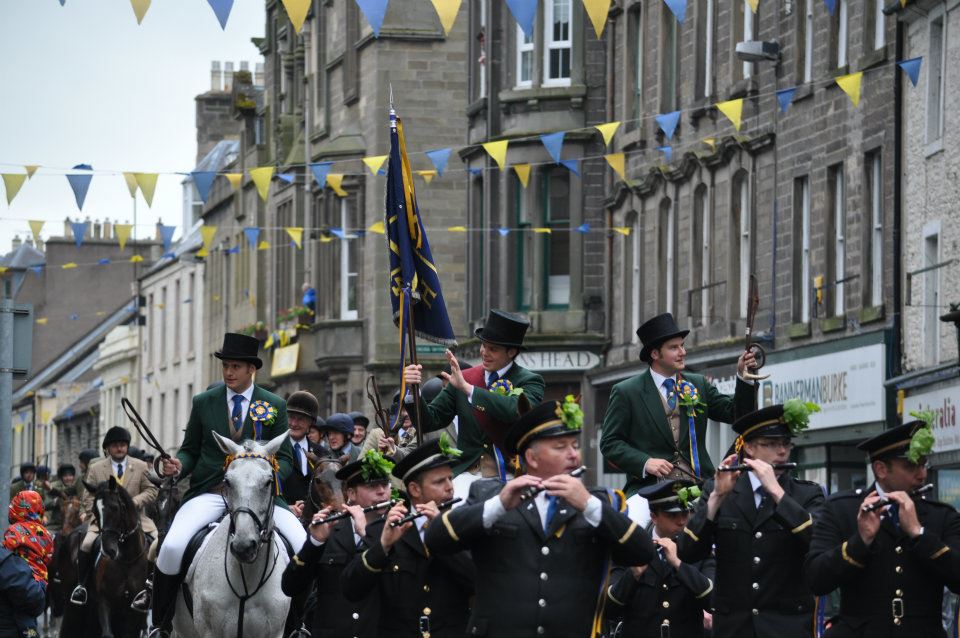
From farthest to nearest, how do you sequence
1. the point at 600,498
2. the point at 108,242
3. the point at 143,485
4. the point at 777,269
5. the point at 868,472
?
the point at 108,242
the point at 777,269
the point at 868,472
the point at 143,485
the point at 600,498

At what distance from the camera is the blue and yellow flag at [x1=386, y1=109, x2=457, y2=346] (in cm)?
1498

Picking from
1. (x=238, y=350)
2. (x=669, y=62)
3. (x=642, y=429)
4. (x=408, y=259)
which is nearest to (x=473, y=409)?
(x=642, y=429)

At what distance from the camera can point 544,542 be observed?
9906mm

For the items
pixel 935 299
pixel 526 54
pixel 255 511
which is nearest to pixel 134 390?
pixel 526 54

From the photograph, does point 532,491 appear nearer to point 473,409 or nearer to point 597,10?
point 473,409

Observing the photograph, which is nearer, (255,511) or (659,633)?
(659,633)

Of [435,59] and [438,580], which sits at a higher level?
[435,59]

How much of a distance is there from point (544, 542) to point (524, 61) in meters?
34.1

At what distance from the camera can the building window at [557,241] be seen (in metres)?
42.9

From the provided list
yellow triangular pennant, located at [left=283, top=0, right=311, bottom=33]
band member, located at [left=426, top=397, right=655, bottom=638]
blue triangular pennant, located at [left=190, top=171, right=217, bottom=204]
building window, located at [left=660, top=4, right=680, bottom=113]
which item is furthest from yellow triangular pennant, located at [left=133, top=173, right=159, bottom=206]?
band member, located at [left=426, top=397, right=655, bottom=638]

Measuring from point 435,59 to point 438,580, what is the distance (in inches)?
1540

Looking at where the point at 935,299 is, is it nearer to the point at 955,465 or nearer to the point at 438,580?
the point at 955,465

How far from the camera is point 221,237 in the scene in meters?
68.4

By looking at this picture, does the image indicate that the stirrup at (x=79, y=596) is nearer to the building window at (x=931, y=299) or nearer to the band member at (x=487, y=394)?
the band member at (x=487, y=394)
